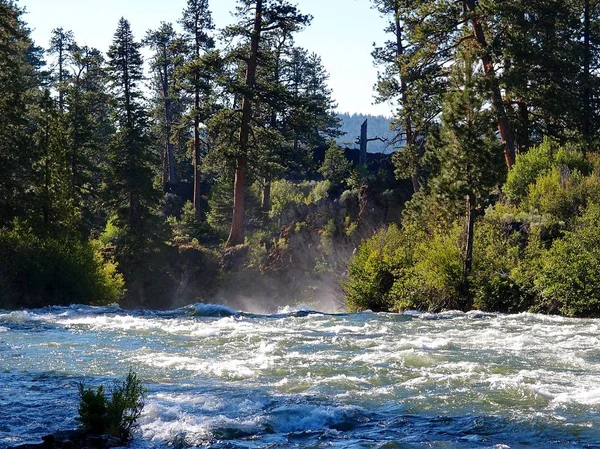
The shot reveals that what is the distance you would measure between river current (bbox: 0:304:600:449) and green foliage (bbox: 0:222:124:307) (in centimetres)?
902

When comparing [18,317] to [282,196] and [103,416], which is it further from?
[282,196]

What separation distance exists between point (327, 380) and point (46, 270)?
19326 mm

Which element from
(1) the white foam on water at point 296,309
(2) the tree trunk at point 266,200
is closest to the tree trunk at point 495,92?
(1) the white foam on water at point 296,309

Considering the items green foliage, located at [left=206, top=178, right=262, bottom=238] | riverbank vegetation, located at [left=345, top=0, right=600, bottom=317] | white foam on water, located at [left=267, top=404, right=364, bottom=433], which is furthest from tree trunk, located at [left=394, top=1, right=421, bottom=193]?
white foam on water, located at [left=267, top=404, right=364, bottom=433]

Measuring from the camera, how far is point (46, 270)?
28797 mm

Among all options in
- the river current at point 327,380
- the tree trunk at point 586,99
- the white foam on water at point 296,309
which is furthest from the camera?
the tree trunk at point 586,99

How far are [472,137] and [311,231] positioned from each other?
53.9ft

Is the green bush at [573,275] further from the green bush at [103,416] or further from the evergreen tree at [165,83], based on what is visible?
the evergreen tree at [165,83]

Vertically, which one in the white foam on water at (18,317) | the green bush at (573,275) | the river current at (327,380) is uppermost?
the green bush at (573,275)

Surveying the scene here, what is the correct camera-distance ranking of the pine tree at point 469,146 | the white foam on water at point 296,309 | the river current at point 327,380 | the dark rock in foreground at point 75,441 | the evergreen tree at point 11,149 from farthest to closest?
1. the evergreen tree at point 11,149
2. the white foam on water at point 296,309
3. the pine tree at point 469,146
4. the river current at point 327,380
5. the dark rock in foreground at point 75,441

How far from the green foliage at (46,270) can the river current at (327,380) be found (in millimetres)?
9018

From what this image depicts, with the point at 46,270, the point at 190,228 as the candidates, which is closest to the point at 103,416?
the point at 46,270

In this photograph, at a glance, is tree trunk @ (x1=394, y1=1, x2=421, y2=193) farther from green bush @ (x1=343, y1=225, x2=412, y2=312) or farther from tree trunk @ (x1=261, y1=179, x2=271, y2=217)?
tree trunk @ (x1=261, y1=179, x2=271, y2=217)

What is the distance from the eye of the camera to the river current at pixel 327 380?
912cm
